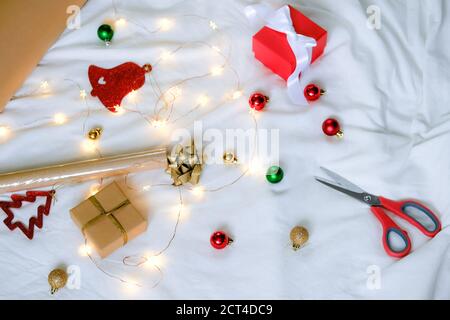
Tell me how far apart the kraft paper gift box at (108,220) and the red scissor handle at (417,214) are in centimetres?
41

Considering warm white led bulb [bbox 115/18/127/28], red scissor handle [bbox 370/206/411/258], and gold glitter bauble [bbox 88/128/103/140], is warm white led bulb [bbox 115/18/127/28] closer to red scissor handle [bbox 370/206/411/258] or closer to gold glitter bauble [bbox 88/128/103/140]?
gold glitter bauble [bbox 88/128/103/140]

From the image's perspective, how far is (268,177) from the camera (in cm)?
83

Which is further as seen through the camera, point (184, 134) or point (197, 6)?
point (197, 6)

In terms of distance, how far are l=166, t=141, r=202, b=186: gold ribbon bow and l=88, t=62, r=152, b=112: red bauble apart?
0.17 meters

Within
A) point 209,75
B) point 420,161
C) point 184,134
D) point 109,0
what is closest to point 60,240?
point 184,134

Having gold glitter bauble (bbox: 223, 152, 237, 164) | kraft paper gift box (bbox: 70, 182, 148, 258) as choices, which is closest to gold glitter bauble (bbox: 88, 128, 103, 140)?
kraft paper gift box (bbox: 70, 182, 148, 258)

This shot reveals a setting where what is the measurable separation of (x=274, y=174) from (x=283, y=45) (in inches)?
10.1

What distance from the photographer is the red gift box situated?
90 centimetres

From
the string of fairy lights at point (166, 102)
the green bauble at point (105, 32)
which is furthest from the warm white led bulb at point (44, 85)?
the green bauble at point (105, 32)

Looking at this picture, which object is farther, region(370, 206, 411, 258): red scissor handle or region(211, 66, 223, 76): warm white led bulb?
region(211, 66, 223, 76): warm white led bulb

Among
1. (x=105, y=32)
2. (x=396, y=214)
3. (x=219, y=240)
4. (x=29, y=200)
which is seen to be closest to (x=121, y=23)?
(x=105, y=32)

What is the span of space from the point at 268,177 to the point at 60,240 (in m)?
0.37
